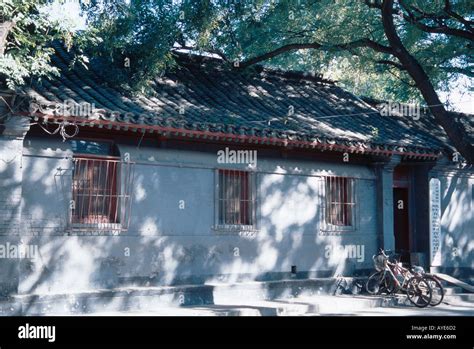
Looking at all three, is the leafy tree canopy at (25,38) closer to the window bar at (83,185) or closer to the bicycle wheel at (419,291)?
the window bar at (83,185)

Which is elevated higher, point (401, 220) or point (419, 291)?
point (401, 220)

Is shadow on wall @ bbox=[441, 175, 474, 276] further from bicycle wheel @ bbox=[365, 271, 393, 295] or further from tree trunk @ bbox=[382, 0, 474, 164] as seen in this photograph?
bicycle wheel @ bbox=[365, 271, 393, 295]

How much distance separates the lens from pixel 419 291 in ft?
48.5

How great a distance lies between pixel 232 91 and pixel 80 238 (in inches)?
225

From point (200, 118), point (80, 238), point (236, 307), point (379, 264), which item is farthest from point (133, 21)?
point (379, 264)

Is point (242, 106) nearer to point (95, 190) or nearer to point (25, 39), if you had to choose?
point (95, 190)

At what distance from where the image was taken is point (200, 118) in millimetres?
13547

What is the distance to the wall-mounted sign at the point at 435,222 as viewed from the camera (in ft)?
59.4

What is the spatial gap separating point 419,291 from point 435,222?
12.5 ft

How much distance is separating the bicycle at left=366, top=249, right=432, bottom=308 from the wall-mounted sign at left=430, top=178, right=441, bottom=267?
264cm

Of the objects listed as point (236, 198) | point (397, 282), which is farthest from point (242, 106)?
point (397, 282)

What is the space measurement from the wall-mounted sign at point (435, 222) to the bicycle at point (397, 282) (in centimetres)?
264

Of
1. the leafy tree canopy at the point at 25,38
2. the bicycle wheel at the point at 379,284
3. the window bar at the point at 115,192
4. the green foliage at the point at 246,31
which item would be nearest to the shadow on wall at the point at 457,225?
the green foliage at the point at 246,31
